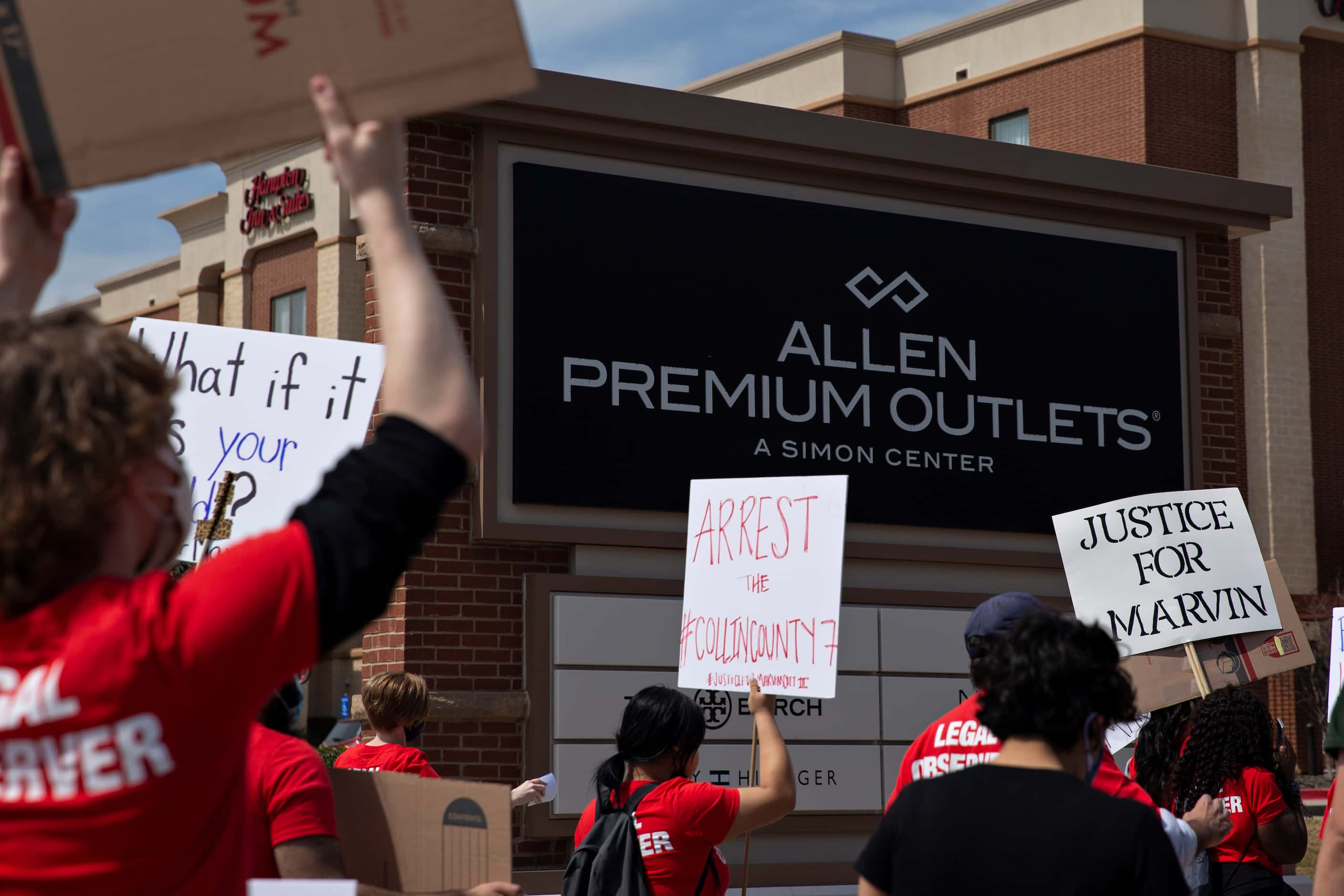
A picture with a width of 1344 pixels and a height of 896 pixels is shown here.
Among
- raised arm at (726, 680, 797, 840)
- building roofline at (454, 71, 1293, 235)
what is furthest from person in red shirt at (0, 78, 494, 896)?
Result: building roofline at (454, 71, 1293, 235)

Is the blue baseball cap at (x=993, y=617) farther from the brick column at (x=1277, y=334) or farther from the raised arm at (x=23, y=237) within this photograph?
the brick column at (x=1277, y=334)

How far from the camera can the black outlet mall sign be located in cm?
898

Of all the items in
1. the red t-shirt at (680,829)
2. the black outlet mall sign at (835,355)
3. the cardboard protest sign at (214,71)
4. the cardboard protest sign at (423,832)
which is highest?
the black outlet mall sign at (835,355)

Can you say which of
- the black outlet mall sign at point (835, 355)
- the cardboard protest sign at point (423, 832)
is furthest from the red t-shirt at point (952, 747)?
the black outlet mall sign at point (835, 355)

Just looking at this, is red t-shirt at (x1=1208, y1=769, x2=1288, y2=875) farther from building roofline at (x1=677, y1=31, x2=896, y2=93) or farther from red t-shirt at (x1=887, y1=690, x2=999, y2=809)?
building roofline at (x1=677, y1=31, x2=896, y2=93)

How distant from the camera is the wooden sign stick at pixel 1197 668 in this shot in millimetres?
6883

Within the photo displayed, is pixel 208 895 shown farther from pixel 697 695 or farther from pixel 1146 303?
pixel 1146 303

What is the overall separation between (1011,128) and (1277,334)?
6.77 metres

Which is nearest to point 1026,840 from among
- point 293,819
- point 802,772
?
point 293,819

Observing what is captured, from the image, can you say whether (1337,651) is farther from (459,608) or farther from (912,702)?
(459,608)

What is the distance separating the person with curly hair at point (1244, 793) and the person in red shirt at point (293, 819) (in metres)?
3.53

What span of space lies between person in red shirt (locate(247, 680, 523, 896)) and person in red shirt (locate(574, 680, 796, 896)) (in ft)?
4.90

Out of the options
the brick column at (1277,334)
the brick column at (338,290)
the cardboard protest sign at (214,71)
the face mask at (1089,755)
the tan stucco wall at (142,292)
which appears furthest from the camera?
the tan stucco wall at (142,292)

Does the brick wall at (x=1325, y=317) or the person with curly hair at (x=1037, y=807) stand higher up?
the brick wall at (x=1325, y=317)
